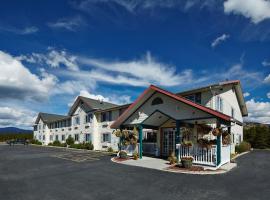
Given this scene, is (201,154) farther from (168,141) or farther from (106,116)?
(106,116)

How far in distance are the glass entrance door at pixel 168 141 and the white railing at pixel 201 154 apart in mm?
3839

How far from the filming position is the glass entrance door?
2195cm

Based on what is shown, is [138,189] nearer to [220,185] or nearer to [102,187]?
[102,187]

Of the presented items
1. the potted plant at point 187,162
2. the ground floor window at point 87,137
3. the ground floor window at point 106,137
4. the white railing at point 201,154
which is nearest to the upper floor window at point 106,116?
the ground floor window at point 106,137

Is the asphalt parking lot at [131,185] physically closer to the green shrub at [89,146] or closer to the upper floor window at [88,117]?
the green shrub at [89,146]

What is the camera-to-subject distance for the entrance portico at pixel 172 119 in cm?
1648

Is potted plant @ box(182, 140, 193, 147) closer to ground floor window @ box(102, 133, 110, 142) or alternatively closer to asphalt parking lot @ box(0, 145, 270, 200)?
asphalt parking lot @ box(0, 145, 270, 200)

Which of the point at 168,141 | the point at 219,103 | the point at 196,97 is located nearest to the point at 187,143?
the point at 168,141

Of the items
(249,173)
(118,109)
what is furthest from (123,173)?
(118,109)

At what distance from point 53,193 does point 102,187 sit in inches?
87.8

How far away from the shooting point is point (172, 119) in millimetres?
20203

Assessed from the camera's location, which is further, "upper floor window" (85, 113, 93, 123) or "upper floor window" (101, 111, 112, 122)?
"upper floor window" (85, 113, 93, 123)

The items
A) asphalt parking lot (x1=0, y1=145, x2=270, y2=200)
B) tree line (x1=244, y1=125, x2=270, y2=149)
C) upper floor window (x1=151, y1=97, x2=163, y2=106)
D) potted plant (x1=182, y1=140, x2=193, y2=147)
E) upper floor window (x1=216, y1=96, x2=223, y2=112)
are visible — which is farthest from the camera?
tree line (x1=244, y1=125, x2=270, y2=149)

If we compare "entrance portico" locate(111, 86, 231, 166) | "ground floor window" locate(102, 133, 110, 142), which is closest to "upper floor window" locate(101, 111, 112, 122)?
"ground floor window" locate(102, 133, 110, 142)
